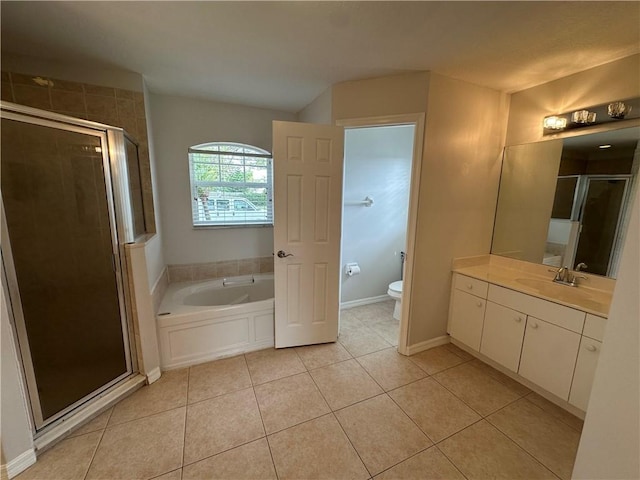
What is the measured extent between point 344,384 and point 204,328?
1.25 m

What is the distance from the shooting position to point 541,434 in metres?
1.62

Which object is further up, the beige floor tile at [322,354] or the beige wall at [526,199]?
the beige wall at [526,199]

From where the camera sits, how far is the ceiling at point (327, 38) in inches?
53.9

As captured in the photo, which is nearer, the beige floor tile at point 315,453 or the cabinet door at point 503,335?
the beige floor tile at point 315,453

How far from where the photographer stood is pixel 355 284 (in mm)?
3449

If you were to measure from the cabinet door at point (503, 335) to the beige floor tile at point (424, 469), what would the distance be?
103 cm

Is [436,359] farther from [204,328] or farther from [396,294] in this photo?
[204,328]

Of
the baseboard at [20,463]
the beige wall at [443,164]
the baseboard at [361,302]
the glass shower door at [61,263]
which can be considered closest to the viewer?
the baseboard at [20,463]

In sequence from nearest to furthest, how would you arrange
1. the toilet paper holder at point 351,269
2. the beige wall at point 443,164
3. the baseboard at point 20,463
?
the baseboard at point 20,463
the beige wall at point 443,164
the toilet paper holder at point 351,269

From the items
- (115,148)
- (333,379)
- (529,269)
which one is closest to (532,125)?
(529,269)

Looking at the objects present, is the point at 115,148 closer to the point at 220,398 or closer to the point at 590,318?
the point at 220,398

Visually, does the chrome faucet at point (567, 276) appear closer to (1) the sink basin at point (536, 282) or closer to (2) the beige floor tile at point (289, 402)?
(1) the sink basin at point (536, 282)

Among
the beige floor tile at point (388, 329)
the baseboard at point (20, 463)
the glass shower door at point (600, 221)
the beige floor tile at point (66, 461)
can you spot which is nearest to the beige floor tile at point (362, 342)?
the beige floor tile at point (388, 329)

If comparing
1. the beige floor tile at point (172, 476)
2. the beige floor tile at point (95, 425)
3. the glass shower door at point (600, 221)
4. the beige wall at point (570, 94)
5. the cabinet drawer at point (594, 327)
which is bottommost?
the beige floor tile at point (95, 425)
